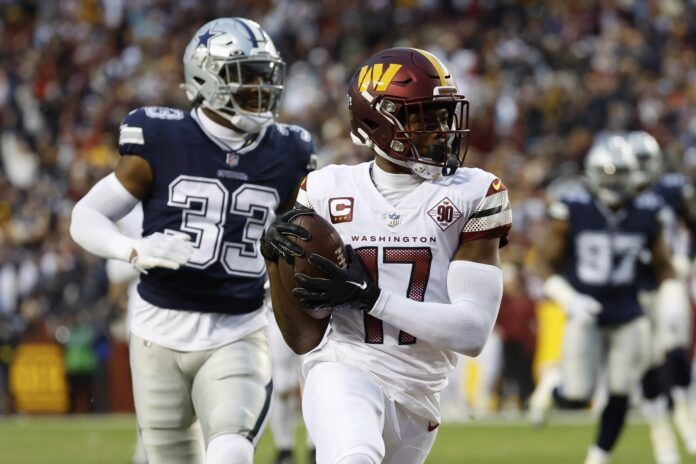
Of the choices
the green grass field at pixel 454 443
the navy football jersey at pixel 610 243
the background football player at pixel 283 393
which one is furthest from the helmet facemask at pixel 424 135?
the green grass field at pixel 454 443

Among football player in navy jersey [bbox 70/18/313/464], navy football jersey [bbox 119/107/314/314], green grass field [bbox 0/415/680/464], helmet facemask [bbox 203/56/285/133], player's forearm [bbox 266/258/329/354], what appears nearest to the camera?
player's forearm [bbox 266/258/329/354]

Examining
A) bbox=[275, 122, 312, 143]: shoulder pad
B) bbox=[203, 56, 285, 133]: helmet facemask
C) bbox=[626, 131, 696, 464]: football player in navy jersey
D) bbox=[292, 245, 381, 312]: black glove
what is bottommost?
bbox=[626, 131, 696, 464]: football player in navy jersey

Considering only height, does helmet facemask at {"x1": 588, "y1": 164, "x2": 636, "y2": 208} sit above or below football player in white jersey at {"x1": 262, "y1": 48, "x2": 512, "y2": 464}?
below

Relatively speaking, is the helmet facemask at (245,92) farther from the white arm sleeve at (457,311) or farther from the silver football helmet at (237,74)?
the white arm sleeve at (457,311)

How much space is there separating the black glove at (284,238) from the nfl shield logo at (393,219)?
0.77ft

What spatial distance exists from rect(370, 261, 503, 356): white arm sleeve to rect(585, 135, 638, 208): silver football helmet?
4.14 metres

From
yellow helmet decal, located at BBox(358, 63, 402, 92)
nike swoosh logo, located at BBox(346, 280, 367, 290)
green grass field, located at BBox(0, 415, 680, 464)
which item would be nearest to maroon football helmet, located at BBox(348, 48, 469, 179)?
yellow helmet decal, located at BBox(358, 63, 402, 92)

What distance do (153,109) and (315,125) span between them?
37.9 feet

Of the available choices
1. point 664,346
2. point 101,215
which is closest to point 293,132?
point 101,215

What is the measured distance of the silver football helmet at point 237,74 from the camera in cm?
484

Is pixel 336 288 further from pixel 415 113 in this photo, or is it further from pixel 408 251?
pixel 415 113

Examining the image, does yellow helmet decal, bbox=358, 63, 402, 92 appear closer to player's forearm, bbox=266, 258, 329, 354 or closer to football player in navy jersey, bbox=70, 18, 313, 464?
player's forearm, bbox=266, 258, 329, 354

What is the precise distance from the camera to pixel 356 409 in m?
3.64

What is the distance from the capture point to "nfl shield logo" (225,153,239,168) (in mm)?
4785
